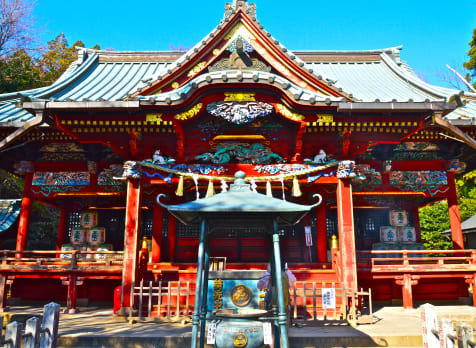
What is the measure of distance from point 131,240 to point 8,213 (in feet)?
32.1

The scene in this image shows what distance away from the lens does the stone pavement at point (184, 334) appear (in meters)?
7.25

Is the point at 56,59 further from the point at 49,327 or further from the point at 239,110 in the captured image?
the point at 49,327

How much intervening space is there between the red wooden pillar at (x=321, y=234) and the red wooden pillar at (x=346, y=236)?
2803 millimetres

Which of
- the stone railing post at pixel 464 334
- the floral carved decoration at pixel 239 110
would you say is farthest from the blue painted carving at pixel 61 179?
the stone railing post at pixel 464 334

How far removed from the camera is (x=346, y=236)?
10062mm

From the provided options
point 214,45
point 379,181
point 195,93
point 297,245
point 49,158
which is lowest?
point 297,245

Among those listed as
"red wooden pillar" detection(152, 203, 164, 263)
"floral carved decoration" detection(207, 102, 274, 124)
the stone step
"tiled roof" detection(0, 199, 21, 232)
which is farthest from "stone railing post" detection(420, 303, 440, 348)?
Result: "tiled roof" detection(0, 199, 21, 232)

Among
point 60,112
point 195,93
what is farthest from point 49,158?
point 195,93

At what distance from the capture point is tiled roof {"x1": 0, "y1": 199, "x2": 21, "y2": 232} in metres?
15.5

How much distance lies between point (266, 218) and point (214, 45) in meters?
6.87

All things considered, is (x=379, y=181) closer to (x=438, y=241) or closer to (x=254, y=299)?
(x=254, y=299)

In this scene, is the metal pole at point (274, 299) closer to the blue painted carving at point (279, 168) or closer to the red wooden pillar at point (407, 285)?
the blue painted carving at point (279, 168)

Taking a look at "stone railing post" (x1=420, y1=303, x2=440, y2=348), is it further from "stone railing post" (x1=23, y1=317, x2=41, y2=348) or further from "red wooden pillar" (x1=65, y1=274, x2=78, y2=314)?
"red wooden pillar" (x1=65, y1=274, x2=78, y2=314)

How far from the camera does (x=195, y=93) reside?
962cm
